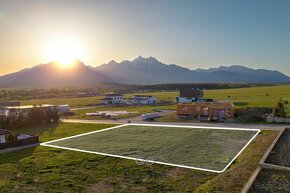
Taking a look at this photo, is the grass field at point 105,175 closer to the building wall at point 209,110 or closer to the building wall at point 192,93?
the building wall at point 209,110

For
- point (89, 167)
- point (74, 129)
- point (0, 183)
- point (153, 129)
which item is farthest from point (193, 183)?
point (74, 129)

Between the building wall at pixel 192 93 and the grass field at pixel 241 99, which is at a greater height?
the building wall at pixel 192 93

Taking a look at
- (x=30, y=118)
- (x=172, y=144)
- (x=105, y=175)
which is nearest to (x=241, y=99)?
(x=30, y=118)

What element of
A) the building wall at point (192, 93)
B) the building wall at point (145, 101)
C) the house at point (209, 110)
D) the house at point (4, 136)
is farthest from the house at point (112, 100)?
the house at point (4, 136)

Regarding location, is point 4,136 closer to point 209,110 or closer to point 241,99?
point 209,110

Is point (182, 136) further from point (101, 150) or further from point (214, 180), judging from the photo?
point (214, 180)
